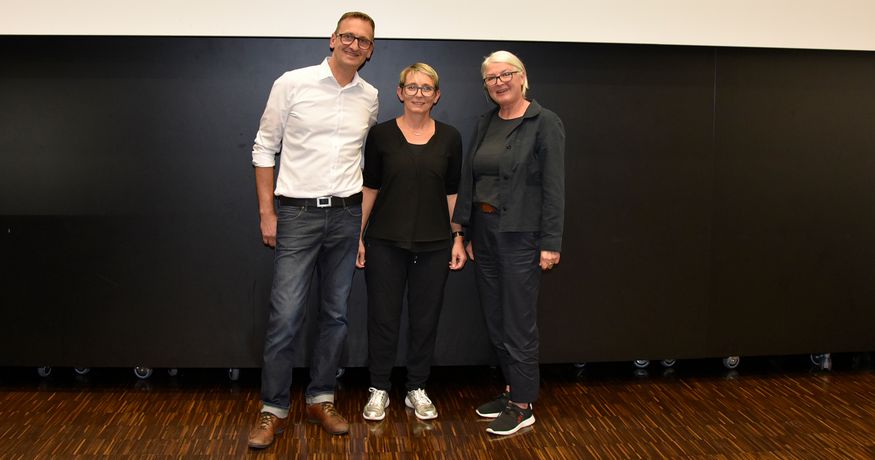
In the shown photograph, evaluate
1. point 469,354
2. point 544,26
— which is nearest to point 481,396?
point 469,354

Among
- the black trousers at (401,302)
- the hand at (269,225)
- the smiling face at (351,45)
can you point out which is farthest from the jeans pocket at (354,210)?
the smiling face at (351,45)

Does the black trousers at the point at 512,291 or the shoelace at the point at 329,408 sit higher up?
the black trousers at the point at 512,291

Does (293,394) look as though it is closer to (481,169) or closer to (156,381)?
(156,381)

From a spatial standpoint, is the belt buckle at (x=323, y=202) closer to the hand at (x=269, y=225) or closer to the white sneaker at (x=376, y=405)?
the hand at (x=269, y=225)

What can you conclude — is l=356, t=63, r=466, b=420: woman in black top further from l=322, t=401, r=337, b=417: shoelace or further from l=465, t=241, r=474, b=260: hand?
→ l=322, t=401, r=337, b=417: shoelace

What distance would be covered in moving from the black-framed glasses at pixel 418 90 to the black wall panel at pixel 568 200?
53 centimetres

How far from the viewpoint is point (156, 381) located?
10.9 feet

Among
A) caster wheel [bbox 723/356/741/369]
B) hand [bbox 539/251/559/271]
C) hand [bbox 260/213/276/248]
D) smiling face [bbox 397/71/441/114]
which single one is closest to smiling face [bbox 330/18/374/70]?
smiling face [bbox 397/71/441/114]

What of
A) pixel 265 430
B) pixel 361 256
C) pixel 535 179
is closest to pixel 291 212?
pixel 361 256

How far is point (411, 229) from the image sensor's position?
2.73m

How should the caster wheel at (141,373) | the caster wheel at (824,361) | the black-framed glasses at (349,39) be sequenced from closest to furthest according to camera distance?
the black-framed glasses at (349,39)
the caster wheel at (141,373)
the caster wheel at (824,361)

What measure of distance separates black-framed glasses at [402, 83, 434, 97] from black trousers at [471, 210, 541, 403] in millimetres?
494

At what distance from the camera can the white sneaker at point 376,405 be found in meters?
2.86

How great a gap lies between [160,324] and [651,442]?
2164 mm
